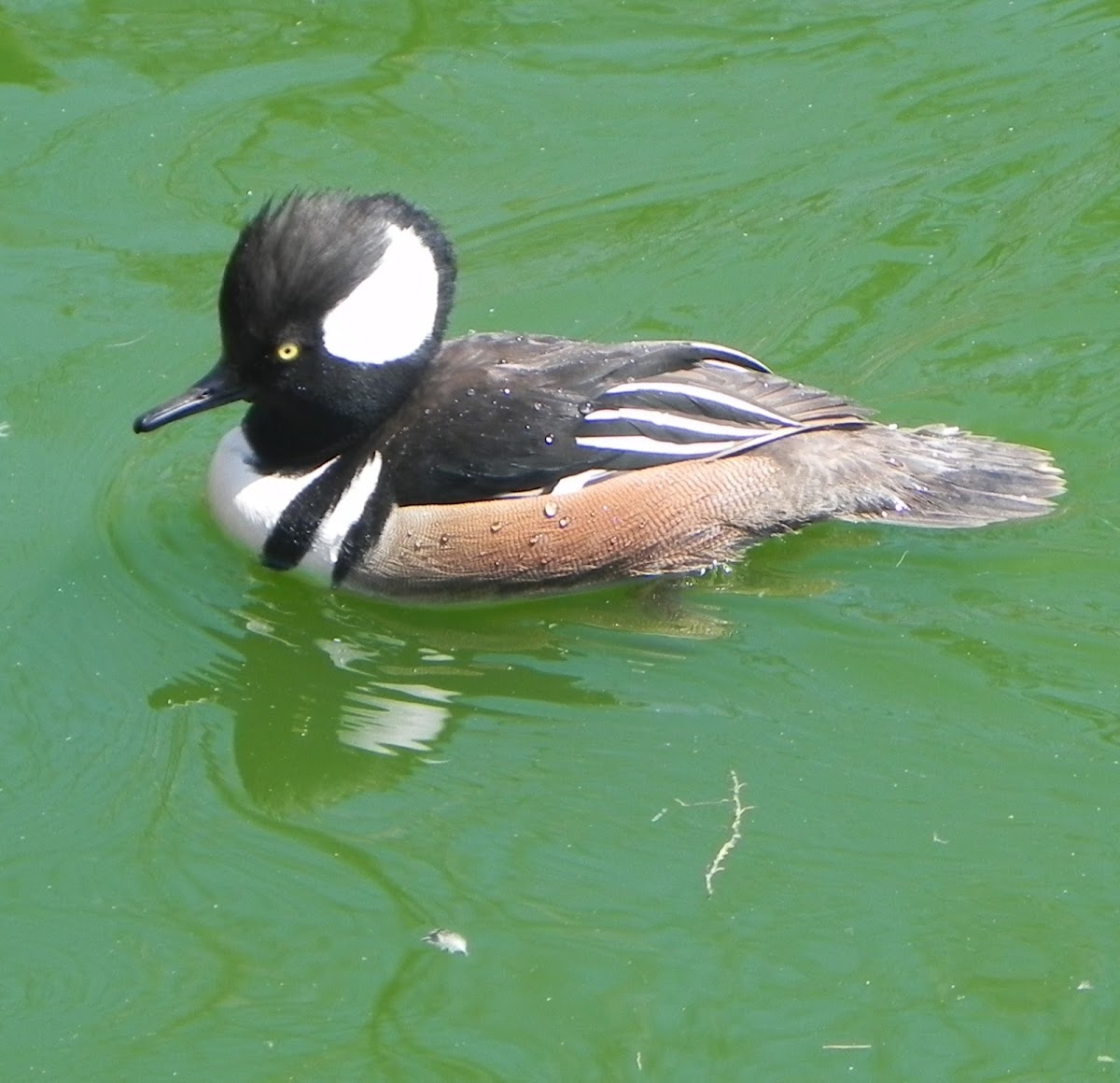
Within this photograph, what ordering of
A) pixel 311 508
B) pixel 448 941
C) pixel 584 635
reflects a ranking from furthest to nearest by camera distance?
pixel 311 508 → pixel 584 635 → pixel 448 941

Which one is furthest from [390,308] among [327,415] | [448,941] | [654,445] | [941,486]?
[448,941]

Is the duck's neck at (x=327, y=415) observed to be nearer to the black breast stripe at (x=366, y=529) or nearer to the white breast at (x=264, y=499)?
the white breast at (x=264, y=499)

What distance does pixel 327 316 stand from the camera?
21.3ft

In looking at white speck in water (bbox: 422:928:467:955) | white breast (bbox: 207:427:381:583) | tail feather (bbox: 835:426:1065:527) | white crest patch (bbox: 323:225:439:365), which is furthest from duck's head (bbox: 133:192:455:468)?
white speck in water (bbox: 422:928:467:955)

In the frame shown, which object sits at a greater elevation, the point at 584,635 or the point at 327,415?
the point at 327,415

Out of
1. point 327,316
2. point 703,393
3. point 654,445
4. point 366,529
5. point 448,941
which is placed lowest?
point 448,941

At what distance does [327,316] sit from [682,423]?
1.27 m

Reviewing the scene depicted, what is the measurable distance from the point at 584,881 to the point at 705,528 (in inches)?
63.0

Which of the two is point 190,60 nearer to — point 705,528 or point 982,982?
point 705,528

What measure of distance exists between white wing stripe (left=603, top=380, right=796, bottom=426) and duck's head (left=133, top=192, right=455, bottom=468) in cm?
70

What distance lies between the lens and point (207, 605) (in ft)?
22.7

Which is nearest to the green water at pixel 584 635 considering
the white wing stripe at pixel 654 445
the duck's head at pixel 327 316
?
the white wing stripe at pixel 654 445

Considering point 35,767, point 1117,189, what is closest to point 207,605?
point 35,767

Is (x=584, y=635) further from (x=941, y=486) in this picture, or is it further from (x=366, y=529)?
(x=941, y=486)
